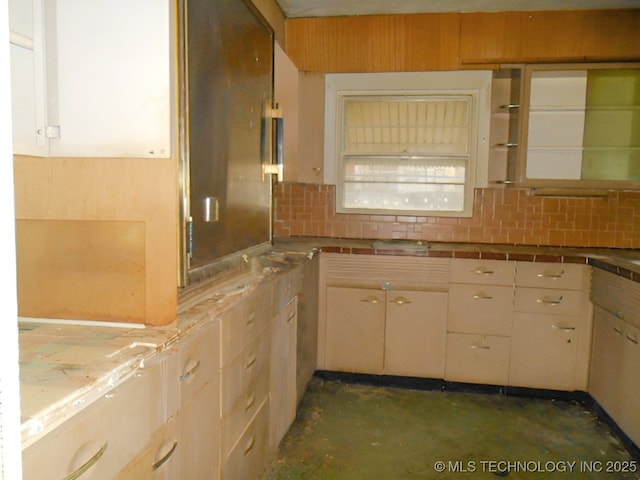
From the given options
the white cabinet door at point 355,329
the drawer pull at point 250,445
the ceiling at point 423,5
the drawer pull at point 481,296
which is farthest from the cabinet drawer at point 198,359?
the ceiling at point 423,5

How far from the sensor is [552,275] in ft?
9.24

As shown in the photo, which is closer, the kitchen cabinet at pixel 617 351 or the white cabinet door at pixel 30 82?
the white cabinet door at pixel 30 82

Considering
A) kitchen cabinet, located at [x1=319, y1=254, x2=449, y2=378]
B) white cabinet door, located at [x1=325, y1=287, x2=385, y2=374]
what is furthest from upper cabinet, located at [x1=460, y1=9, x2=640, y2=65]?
white cabinet door, located at [x1=325, y1=287, x2=385, y2=374]

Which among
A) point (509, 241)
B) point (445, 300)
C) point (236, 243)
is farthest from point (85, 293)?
point (509, 241)

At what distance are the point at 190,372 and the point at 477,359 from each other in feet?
7.20

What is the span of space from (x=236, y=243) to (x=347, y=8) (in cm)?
195

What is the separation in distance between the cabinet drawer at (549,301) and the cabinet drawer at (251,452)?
1.73 metres

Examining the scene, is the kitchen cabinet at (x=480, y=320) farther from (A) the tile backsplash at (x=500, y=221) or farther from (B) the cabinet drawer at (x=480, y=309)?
(A) the tile backsplash at (x=500, y=221)

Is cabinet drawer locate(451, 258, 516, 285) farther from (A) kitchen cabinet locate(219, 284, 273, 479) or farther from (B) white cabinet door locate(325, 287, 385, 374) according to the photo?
(A) kitchen cabinet locate(219, 284, 273, 479)

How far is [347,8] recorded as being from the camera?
3.08m

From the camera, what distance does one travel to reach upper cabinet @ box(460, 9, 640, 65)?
2936mm

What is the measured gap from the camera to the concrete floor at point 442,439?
2.10m

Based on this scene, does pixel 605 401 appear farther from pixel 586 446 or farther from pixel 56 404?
pixel 56 404

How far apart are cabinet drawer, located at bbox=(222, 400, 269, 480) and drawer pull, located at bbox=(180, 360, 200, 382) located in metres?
0.41
